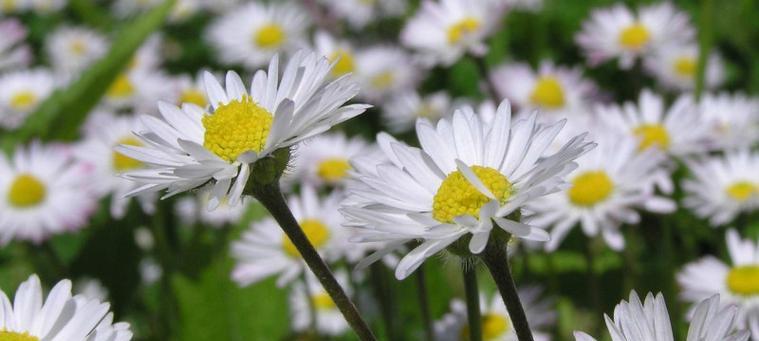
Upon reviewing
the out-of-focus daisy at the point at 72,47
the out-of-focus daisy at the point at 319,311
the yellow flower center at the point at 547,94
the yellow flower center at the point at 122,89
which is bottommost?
the out-of-focus daisy at the point at 319,311

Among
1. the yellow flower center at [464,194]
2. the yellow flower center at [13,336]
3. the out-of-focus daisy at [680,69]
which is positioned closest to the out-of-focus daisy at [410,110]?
the out-of-focus daisy at [680,69]

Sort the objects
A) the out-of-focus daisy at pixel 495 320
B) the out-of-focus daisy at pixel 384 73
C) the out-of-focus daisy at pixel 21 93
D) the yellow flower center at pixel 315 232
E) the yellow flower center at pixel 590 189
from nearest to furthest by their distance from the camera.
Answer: the out-of-focus daisy at pixel 495 320
the yellow flower center at pixel 590 189
the yellow flower center at pixel 315 232
the out-of-focus daisy at pixel 384 73
the out-of-focus daisy at pixel 21 93

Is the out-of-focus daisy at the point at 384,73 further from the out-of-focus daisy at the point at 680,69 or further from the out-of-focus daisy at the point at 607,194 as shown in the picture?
the out-of-focus daisy at the point at 607,194

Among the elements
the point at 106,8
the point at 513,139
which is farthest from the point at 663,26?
the point at 106,8

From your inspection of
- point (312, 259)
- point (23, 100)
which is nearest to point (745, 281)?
point (312, 259)

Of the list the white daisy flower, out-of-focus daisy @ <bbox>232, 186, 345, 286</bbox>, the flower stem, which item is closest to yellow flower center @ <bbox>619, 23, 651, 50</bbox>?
out-of-focus daisy @ <bbox>232, 186, 345, 286</bbox>

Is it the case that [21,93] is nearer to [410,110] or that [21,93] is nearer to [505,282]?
[410,110]
